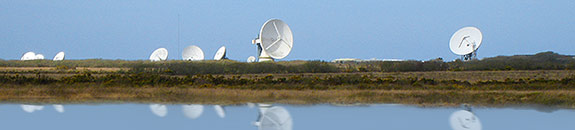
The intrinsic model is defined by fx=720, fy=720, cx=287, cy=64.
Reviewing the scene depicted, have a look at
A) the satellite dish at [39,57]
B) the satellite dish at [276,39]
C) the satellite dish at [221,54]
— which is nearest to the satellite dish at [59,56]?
the satellite dish at [39,57]

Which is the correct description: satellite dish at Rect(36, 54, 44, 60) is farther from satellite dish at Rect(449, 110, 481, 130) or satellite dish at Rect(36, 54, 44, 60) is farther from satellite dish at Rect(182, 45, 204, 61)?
satellite dish at Rect(449, 110, 481, 130)

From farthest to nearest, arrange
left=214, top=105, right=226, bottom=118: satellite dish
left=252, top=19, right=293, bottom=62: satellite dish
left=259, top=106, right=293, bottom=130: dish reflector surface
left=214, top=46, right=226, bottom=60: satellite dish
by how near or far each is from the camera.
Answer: left=214, top=46, right=226, bottom=60: satellite dish, left=252, top=19, right=293, bottom=62: satellite dish, left=214, top=105, right=226, bottom=118: satellite dish, left=259, top=106, right=293, bottom=130: dish reflector surface

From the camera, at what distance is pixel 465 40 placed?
64.9 m

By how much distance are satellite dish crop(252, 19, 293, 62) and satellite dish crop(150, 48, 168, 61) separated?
18618mm

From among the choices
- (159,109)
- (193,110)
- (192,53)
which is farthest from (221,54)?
(193,110)

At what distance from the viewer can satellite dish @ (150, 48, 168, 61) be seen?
7429 cm

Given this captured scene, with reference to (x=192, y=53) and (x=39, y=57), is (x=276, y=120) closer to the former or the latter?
(x=192, y=53)

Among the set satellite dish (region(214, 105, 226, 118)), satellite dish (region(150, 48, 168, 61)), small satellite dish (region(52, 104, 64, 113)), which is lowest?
satellite dish (region(214, 105, 226, 118))

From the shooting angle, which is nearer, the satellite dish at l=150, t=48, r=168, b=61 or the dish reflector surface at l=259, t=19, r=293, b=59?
the dish reflector surface at l=259, t=19, r=293, b=59

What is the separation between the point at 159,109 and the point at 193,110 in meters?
1.25

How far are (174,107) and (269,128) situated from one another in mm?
7422

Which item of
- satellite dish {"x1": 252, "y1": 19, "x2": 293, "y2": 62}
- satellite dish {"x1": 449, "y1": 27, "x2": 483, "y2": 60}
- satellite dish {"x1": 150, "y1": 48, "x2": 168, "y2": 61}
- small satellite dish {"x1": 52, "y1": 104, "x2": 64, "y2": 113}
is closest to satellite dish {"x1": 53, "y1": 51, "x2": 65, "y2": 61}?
satellite dish {"x1": 150, "y1": 48, "x2": 168, "y2": 61}

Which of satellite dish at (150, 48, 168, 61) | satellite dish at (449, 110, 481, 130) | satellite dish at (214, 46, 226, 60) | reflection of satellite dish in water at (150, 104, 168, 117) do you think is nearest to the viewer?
satellite dish at (449, 110, 481, 130)

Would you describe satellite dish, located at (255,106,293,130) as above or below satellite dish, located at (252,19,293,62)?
below
